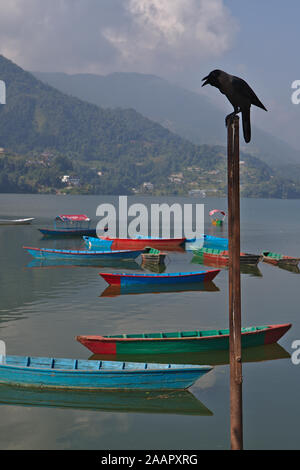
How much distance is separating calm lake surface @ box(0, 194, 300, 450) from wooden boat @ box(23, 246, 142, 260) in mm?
8476

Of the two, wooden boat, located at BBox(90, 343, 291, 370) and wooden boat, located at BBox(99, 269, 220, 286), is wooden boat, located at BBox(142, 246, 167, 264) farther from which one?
wooden boat, located at BBox(90, 343, 291, 370)

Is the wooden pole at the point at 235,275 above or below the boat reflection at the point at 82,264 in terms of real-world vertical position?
above

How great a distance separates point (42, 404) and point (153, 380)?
449 centimetres

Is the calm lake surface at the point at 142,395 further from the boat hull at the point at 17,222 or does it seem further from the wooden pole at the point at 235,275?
the boat hull at the point at 17,222

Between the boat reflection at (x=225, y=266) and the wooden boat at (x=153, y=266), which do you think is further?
the wooden boat at (x=153, y=266)

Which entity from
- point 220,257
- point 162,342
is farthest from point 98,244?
point 162,342

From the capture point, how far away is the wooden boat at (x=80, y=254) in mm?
60938

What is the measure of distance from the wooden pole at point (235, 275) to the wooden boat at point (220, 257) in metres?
42.5

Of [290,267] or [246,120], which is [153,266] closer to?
[290,267]

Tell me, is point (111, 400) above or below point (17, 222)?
below

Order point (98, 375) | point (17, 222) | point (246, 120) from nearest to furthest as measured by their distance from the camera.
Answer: point (246, 120), point (98, 375), point (17, 222)

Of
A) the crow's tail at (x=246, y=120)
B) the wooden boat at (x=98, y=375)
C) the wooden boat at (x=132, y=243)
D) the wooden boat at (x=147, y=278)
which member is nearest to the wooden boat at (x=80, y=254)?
the wooden boat at (x=132, y=243)

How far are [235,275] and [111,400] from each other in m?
8.51

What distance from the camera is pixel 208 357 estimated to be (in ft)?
85.7
